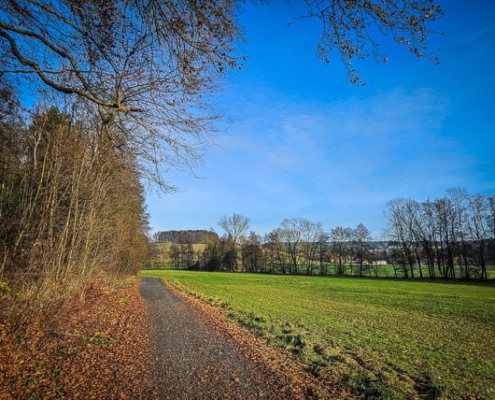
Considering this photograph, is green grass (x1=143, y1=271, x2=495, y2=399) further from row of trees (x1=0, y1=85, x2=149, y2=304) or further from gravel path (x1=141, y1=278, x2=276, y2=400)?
row of trees (x1=0, y1=85, x2=149, y2=304)

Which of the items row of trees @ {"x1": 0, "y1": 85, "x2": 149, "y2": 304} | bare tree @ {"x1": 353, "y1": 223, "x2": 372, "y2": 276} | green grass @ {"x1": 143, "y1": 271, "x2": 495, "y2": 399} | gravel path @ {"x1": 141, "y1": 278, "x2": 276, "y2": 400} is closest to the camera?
gravel path @ {"x1": 141, "y1": 278, "x2": 276, "y2": 400}

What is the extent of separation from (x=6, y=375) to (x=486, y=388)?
30.7 feet

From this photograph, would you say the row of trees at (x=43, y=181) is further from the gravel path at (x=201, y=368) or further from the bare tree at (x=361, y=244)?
the bare tree at (x=361, y=244)

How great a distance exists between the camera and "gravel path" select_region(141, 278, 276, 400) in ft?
16.5

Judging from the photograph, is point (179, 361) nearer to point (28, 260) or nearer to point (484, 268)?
point (28, 260)

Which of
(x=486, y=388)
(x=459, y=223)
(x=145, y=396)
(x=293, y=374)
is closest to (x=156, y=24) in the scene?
(x=145, y=396)

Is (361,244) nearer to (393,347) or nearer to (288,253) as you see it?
(288,253)

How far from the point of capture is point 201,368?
20.1ft

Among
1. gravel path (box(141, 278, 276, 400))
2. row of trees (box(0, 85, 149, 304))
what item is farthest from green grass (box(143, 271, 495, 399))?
row of trees (box(0, 85, 149, 304))

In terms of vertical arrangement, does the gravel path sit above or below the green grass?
above

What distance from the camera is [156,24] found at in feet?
11.8

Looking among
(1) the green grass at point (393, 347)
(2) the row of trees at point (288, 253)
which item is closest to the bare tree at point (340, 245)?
(2) the row of trees at point (288, 253)

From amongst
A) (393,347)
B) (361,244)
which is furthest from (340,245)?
(393,347)

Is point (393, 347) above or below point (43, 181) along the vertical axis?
below
